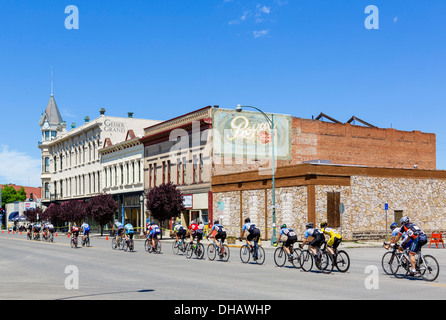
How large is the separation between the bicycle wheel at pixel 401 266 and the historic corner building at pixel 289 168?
2196cm

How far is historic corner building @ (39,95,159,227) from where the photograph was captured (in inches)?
2606

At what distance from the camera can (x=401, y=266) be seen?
1730 cm

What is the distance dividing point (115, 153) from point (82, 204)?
26.3 feet

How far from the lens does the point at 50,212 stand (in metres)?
78.2

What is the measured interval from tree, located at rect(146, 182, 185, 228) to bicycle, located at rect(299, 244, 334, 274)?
29125mm

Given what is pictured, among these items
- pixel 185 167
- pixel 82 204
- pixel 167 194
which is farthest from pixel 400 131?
pixel 82 204

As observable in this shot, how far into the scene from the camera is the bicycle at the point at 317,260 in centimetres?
1853

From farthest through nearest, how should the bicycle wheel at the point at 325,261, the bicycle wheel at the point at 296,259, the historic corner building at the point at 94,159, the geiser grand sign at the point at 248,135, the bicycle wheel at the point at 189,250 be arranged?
1. the historic corner building at the point at 94,159
2. the geiser grand sign at the point at 248,135
3. the bicycle wheel at the point at 189,250
4. the bicycle wheel at the point at 296,259
5. the bicycle wheel at the point at 325,261

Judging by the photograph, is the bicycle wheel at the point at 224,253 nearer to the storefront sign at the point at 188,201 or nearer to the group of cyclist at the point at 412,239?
the group of cyclist at the point at 412,239

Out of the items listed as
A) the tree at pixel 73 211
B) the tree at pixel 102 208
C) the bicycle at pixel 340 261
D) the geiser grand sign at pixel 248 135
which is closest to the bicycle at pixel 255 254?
the bicycle at pixel 340 261

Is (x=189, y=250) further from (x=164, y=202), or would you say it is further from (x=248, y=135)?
(x=248, y=135)

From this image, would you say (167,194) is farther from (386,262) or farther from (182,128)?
(386,262)

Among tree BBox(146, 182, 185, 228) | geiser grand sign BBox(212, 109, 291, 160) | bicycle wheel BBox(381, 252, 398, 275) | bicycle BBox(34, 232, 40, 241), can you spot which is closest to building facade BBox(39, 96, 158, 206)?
bicycle BBox(34, 232, 40, 241)

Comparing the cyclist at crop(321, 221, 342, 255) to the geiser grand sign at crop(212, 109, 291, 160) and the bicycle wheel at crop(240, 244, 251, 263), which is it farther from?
the geiser grand sign at crop(212, 109, 291, 160)
